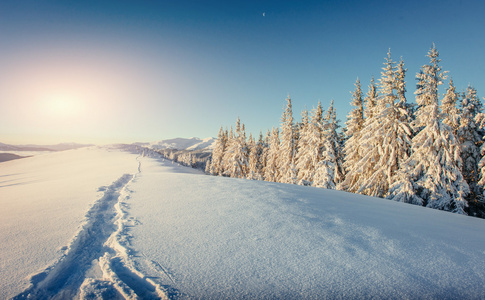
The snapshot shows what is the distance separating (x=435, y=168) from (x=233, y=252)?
61.2 feet

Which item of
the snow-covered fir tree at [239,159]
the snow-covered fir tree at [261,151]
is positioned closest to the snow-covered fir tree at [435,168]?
the snow-covered fir tree at [239,159]

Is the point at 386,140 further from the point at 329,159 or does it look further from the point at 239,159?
the point at 239,159

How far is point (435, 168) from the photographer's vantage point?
1497cm

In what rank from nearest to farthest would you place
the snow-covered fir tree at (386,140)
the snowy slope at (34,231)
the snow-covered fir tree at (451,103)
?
1. the snowy slope at (34,231)
2. the snow-covered fir tree at (386,140)
3. the snow-covered fir tree at (451,103)

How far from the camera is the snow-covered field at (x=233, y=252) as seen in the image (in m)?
2.98

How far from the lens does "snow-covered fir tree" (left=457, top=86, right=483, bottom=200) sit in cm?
1777

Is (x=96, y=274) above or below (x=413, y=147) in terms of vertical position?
below

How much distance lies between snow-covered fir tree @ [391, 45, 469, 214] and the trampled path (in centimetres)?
1818

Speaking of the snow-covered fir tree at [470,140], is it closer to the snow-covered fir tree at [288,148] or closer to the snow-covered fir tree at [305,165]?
the snow-covered fir tree at [305,165]

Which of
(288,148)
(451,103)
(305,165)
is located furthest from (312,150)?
(451,103)

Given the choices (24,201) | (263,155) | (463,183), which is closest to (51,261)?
(24,201)

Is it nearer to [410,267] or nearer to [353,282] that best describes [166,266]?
[353,282]

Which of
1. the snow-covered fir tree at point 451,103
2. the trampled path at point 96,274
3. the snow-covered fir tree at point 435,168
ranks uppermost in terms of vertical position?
the snow-covered fir tree at point 451,103

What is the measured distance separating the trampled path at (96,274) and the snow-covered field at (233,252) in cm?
2
